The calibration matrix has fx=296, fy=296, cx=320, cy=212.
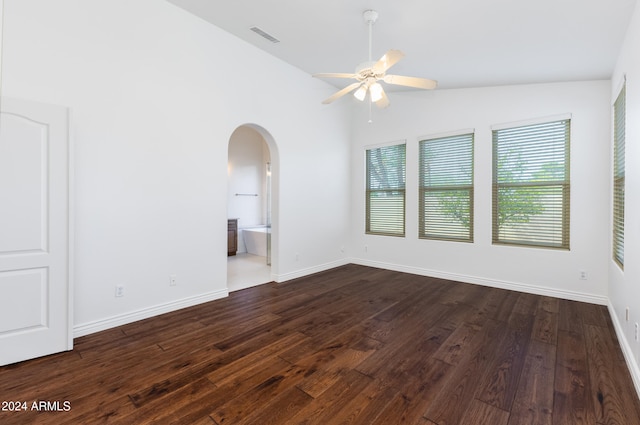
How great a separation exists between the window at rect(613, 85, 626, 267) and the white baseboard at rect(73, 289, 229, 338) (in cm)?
451

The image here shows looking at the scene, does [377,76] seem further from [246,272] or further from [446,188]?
[246,272]

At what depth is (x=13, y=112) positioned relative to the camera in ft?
7.45

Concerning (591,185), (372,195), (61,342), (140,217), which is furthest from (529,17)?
(61,342)

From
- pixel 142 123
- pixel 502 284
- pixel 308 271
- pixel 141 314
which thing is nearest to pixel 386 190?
pixel 308 271

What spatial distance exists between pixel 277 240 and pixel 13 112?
10.4 feet

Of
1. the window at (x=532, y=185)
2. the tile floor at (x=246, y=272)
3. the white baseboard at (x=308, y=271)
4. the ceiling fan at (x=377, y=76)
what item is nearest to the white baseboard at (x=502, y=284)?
the white baseboard at (x=308, y=271)

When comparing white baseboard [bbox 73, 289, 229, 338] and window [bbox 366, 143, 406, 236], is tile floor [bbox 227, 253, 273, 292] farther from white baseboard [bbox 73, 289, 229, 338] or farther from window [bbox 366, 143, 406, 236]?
window [bbox 366, 143, 406, 236]

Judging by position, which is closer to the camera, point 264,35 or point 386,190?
point 264,35

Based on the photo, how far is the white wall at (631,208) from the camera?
2.19 meters

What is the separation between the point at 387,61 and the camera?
2.58 metres

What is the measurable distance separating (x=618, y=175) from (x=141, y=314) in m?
5.29

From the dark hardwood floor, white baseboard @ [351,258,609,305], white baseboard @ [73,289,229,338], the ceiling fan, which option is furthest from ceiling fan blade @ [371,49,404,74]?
white baseboard @ [351,258,609,305]

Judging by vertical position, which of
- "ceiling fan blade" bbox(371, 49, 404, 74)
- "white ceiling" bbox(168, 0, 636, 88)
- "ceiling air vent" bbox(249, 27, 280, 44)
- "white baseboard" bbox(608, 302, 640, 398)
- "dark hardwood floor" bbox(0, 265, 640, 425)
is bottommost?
"dark hardwood floor" bbox(0, 265, 640, 425)

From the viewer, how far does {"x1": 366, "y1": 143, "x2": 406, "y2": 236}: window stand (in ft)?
18.1
